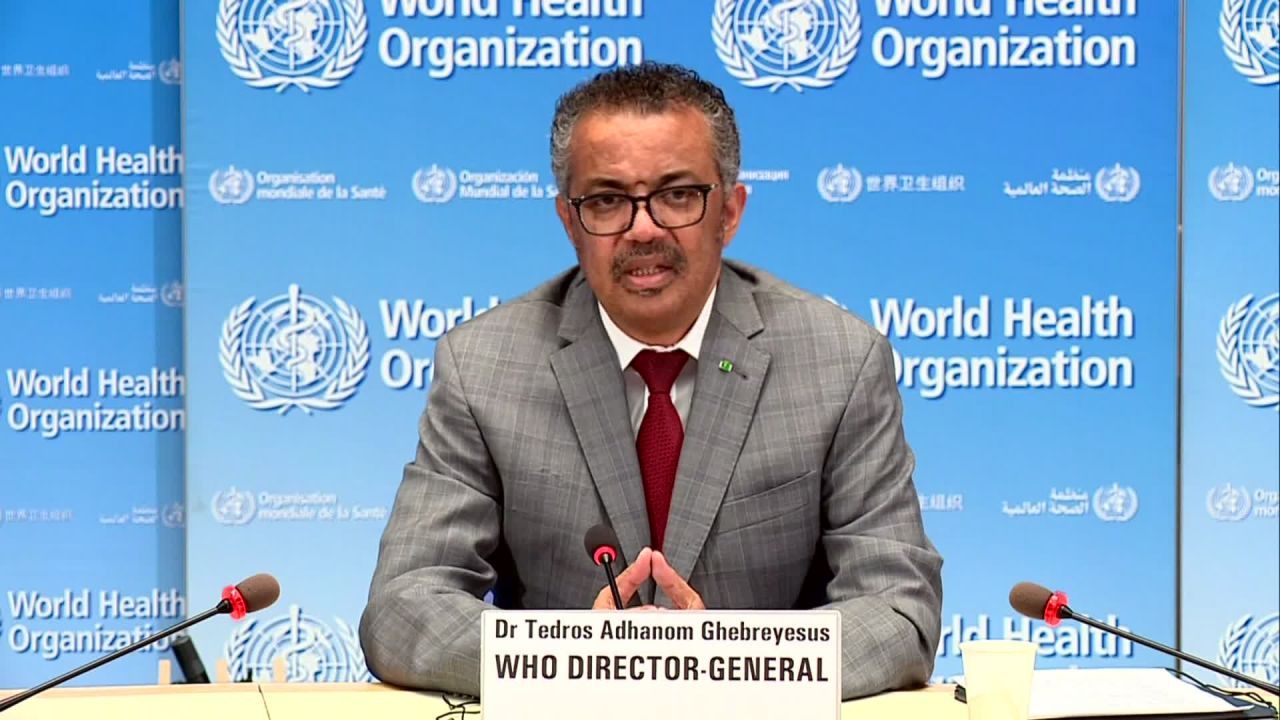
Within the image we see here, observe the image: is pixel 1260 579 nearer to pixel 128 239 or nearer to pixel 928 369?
pixel 928 369

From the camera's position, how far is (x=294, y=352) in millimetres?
4176

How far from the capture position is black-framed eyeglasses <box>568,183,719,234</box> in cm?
246

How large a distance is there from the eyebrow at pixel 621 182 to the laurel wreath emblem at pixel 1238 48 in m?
2.48

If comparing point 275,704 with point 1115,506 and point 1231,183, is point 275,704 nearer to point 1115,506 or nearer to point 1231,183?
point 1115,506

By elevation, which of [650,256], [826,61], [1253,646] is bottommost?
[1253,646]

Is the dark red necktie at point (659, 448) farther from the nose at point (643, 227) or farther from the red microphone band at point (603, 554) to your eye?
the red microphone band at point (603, 554)

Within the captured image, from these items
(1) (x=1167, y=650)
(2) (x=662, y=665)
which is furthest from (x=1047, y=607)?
(2) (x=662, y=665)

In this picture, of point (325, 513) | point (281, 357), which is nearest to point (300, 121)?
point (281, 357)

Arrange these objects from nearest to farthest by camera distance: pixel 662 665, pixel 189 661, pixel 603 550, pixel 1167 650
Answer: pixel 662 665 < pixel 1167 650 < pixel 603 550 < pixel 189 661

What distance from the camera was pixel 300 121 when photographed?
414 cm

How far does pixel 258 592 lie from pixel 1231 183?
3.37 metres

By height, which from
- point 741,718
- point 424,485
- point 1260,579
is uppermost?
point 424,485

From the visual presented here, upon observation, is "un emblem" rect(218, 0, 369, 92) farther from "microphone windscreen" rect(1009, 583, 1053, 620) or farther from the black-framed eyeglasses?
"microphone windscreen" rect(1009, 583, 1053, 620)

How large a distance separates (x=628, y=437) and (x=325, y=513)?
1.96m
